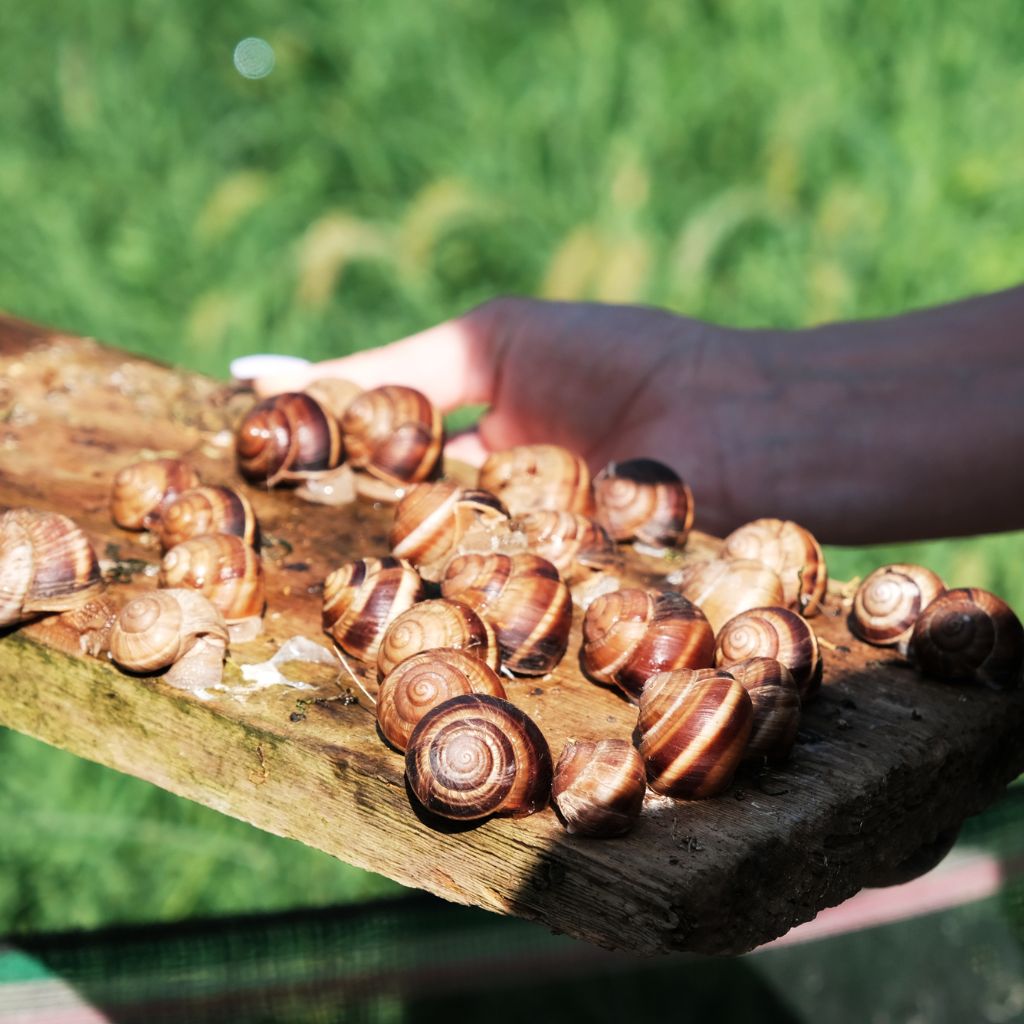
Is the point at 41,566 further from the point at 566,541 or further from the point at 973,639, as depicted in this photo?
the point at 973,639

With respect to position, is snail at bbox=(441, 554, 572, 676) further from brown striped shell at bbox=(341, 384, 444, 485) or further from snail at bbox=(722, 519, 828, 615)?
brown striped shell at bbox=(341, 384, 444, 485)

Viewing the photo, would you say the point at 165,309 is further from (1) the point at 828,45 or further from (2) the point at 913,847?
(2) the point at 913,847

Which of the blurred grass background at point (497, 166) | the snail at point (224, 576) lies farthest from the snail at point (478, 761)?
the blurred grass background at point (497, 166)

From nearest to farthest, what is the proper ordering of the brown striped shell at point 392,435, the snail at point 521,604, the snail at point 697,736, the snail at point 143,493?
the snail at point 697,736
the snail at point 521,604
the snail at point 143,493
the brown striped shell at point 392,435

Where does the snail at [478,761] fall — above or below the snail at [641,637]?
below

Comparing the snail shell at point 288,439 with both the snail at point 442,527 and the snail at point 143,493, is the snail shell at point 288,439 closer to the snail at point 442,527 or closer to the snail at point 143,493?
the snail at point 143,493

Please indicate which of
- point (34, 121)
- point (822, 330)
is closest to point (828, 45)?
point (822, 330)
